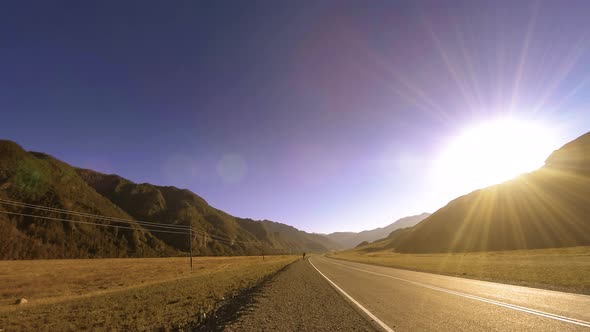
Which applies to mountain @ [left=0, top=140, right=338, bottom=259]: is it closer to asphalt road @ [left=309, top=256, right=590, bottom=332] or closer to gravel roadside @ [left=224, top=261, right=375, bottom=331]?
gravel roadside @ [left=224, top=261, right=375, bottom=331]

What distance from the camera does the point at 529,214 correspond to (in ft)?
314

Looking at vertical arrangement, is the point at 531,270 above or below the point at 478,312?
below

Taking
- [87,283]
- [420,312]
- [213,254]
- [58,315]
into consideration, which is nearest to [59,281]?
[87,283]

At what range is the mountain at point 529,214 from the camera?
83.5 m

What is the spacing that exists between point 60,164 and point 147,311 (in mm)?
146996

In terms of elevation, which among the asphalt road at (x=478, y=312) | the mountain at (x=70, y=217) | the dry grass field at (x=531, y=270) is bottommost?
the dry grass field at (x=531, y=270)

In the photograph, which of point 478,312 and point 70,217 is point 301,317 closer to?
point 478,312

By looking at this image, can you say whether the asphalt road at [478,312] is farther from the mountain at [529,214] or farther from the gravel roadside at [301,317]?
the mountain at [529,214]

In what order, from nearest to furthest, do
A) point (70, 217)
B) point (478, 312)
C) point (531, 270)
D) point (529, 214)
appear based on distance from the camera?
point (478, 312), point (531, 270), point (529, 214), point (70, 217)

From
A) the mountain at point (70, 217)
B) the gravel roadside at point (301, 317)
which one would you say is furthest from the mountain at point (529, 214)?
the mountain at point (70, 217)

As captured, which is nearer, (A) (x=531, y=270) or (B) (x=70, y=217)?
(A) (x=531, y=270)

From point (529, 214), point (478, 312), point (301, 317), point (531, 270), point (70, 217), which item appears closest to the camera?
point (478, 312)

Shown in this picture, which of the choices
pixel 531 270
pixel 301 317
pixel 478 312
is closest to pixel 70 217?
pixel 301 317

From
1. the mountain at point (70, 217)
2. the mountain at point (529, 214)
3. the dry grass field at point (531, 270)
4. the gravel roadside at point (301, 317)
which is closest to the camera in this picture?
the gravel roadside at point (301, 317)
